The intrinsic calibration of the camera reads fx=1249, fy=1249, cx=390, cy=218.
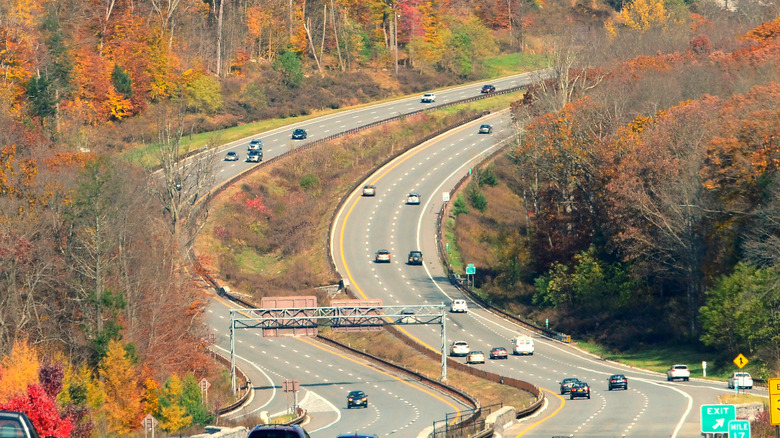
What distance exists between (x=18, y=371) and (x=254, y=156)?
7201 cm

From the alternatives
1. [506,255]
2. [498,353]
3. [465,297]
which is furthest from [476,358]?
[506,255]

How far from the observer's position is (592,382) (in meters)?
75.2

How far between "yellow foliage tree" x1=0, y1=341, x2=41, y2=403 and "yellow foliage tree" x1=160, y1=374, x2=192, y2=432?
6.56m

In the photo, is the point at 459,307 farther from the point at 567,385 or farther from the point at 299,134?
the point at 299,134

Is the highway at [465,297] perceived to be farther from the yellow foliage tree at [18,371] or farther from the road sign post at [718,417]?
the yellow foliage tree at [18,371]

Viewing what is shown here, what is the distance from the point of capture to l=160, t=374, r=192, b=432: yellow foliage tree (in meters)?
59.5

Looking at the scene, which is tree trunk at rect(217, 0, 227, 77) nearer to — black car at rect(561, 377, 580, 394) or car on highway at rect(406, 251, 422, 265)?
car on highway at rect(406, 251, 422, 265)

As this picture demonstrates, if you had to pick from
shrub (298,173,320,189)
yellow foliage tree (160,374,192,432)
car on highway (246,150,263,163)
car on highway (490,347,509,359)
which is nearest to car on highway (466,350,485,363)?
car on highway (490,347,509,359)

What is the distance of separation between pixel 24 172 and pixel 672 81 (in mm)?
53834

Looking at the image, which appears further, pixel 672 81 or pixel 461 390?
pixel 672 81

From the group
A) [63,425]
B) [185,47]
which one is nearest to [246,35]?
[185,47]

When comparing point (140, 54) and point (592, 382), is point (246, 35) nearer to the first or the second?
point (140, 54)

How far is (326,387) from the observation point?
7856 centimetres

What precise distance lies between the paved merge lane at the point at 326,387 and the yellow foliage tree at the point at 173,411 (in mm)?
4389
